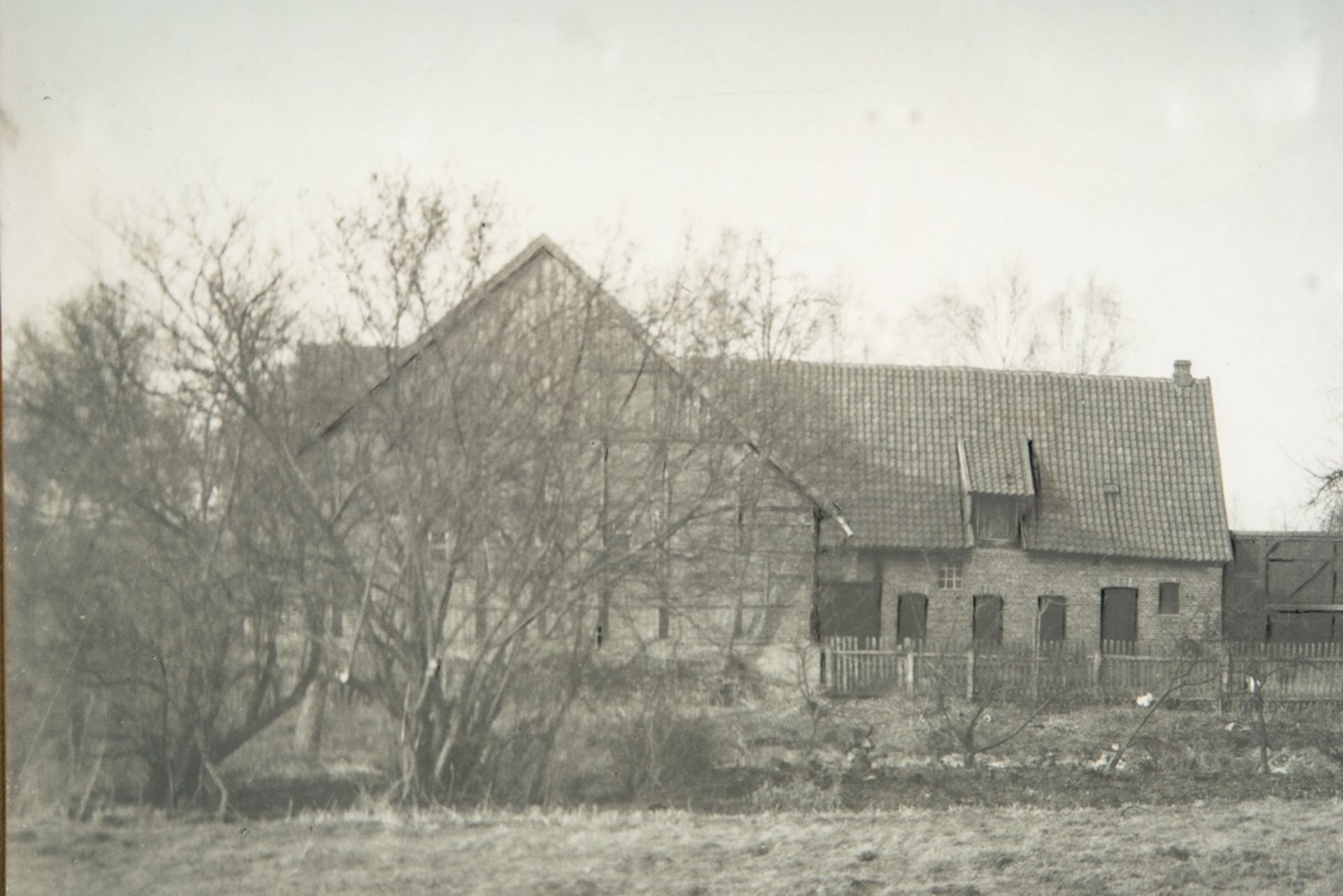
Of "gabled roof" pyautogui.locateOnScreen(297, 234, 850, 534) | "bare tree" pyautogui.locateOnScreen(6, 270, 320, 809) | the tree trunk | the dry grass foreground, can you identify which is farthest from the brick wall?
"bare tree" pyautogui.locateOnScreen(6, 270, 320, 809)

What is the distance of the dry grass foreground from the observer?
419cm

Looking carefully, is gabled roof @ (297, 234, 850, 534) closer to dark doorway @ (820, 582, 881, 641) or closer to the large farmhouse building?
the large farmhouse building

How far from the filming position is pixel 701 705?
432cm

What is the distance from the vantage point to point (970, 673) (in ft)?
14.6

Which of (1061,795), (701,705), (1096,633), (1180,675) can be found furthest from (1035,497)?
(701,705)

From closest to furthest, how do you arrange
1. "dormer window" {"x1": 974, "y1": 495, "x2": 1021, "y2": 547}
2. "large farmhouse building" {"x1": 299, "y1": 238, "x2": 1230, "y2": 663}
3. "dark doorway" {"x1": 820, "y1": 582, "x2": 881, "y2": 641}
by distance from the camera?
"large farmhouse building" {"x1": 299, "y1": 238, "x2": 1230, "y2": 663}
"dark doorway" {"x1": 820, "y1": 582, "x2": 881, "y2": 641}
"dormer window" {"x1": 974, "y1": 495, "x2": 1021, "y2": 547}

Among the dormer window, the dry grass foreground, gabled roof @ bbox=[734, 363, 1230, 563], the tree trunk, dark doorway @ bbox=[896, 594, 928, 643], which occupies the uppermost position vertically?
gabled roof @ bbox=[734, 363, 1230, 563]

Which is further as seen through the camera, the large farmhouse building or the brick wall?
the brick wall

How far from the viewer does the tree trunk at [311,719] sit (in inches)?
171

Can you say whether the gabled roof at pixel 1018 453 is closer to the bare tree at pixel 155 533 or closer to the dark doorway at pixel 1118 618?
the dark doorway at pixel 1118 618

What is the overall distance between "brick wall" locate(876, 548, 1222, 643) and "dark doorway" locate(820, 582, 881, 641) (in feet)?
0.15

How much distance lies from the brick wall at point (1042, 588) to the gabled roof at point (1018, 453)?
0.22 feet

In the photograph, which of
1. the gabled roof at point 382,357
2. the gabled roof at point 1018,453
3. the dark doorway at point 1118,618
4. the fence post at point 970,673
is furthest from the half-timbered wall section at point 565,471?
the dark doorway at point 1118,618

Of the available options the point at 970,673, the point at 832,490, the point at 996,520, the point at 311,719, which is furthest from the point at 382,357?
the point at 970,673
